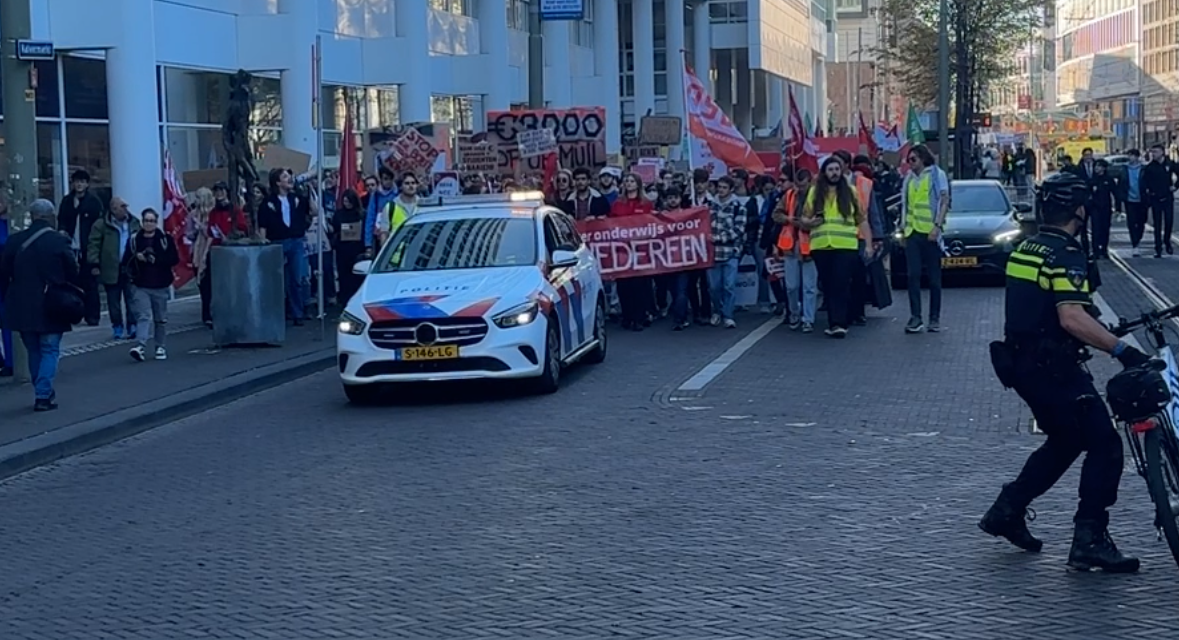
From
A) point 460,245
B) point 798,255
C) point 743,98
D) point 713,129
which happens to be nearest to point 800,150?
point 713,129

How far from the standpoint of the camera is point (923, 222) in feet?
60.2

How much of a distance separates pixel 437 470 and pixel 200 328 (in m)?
10.9

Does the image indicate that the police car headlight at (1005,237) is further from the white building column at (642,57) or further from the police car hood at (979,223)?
the white building column at (642,57)

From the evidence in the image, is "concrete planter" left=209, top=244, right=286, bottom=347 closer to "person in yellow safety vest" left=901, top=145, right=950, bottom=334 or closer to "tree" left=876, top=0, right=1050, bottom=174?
"person in yellow safety vest" left=901, top=145, right=950, bottom=334

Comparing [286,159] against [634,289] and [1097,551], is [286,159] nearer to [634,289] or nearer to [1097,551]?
[634,289]

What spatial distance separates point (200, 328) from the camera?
21.5 metres

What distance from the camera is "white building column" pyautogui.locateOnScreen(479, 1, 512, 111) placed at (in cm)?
3972

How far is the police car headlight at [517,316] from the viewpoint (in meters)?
14.3

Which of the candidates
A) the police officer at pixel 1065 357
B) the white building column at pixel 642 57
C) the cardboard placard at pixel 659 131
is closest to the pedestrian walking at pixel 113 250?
the police officer at pixel 1065 357

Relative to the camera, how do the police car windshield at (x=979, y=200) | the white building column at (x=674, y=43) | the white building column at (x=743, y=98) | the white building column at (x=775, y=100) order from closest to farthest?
the police car windshield at (x=979, y=200)
the white building column at (x=674, y=43)
the white building column at (x=743, y=98)
the white building column at (x=775, y=100)

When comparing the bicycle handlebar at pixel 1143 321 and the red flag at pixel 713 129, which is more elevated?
the red flag at pixel 713 129

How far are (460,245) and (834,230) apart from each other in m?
4.43

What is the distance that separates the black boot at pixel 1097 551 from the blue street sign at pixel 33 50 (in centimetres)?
1058

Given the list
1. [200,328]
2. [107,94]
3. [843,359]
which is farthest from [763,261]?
[107,94]
